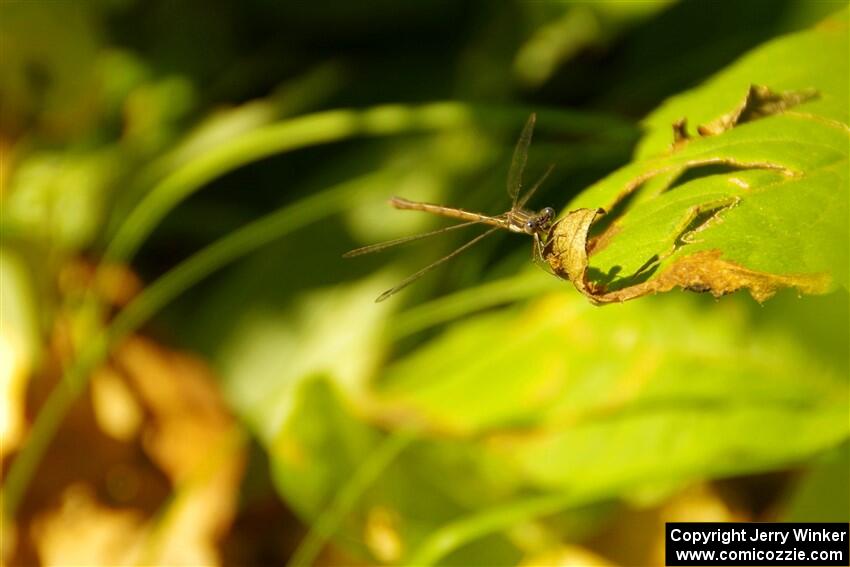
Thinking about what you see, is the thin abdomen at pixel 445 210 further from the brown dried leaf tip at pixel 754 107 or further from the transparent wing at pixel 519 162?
the brown dried leaf tip at pixel 754 107

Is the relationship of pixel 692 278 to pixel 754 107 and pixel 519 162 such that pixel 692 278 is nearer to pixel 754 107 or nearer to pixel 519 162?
pixel 754 107

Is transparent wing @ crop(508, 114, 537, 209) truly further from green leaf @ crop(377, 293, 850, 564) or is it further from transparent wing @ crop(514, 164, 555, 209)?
green leaf @ crop(377, 293, 850, 564)

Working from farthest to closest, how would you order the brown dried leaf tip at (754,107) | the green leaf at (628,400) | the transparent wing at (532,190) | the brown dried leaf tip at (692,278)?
the green leaf at (628,400)
the transparent wing at (532,190)
the brown dried leaf tip at (754,107)
the brown dried leaf tip at (692,278)

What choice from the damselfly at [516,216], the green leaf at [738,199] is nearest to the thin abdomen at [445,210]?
the damselfly at [516,216]

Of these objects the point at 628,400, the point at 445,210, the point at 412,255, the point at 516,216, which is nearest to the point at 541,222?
the point at 516,216

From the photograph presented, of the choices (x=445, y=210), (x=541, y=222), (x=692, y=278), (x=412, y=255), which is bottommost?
(x=692, y=278)

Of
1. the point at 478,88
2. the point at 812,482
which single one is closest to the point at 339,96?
the point at 478,88

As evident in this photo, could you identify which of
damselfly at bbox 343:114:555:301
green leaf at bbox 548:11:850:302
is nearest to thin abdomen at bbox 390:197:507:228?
damselfly at bbox 343:114:555:301
